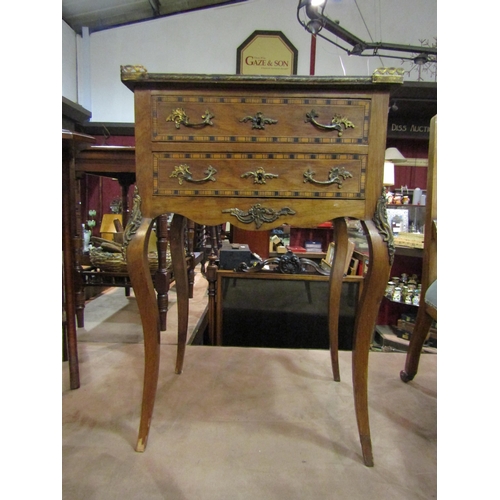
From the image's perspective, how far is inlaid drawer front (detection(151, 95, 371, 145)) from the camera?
764mm

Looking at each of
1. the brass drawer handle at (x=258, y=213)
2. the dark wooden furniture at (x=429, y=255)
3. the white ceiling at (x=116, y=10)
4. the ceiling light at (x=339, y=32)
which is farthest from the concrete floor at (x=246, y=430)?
the white ceiling at (x=116, y=10)

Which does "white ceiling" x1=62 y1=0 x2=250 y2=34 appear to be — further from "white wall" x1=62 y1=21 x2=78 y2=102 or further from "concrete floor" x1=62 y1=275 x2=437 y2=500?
"concrete floor" x1=62 y1=275 x2=437 y2=500

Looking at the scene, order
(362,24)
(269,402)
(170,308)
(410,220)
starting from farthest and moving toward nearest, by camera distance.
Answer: (362,24), (410,220), (170,308), (269,402)

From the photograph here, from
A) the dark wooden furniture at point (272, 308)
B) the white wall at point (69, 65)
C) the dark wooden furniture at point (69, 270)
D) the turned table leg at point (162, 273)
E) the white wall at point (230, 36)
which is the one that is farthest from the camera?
the white wall at point (230, 36)

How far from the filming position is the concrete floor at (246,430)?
722 millimetres

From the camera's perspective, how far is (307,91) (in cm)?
76

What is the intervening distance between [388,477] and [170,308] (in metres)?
1.50

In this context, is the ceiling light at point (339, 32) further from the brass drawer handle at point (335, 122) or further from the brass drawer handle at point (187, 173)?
the brass drawer handle at point (187, 173)

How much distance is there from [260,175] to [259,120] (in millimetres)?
130

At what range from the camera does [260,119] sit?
0.77 metres

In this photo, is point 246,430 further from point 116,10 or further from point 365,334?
point 116,10

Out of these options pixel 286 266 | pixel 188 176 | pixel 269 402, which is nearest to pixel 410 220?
pixel 286 266

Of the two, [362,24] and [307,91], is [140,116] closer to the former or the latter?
[307,91]
